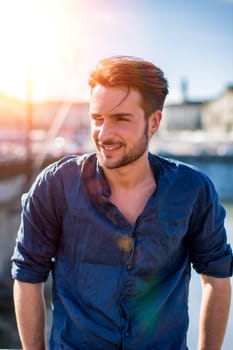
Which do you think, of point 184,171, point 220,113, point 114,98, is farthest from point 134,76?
point 220,113

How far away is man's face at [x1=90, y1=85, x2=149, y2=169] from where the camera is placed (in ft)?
2.78

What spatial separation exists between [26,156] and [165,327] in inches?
568

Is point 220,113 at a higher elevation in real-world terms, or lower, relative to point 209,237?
lower

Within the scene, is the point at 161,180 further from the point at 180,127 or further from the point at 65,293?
the point at 180,127

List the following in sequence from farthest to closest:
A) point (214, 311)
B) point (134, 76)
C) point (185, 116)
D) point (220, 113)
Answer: point (185, 116), point (220, 113), point (214, 311), point (134, 76)

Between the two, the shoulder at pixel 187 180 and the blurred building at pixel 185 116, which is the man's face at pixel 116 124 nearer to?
the shoulder at pixel 187 180

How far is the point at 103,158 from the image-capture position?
87 cm

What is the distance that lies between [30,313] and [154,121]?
0.36m

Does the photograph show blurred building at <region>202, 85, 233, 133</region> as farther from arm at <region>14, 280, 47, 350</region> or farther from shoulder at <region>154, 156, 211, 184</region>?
arm at <region>14, 280, 47, 350</region>

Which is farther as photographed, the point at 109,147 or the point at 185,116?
the point at 185,116

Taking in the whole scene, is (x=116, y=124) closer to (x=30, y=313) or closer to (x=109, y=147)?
(x=109, y=147)

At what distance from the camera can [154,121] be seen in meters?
0.91

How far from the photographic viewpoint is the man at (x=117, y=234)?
848mm

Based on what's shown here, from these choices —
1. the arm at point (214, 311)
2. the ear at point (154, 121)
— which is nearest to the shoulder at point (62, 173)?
the ear at point (154, 121)
